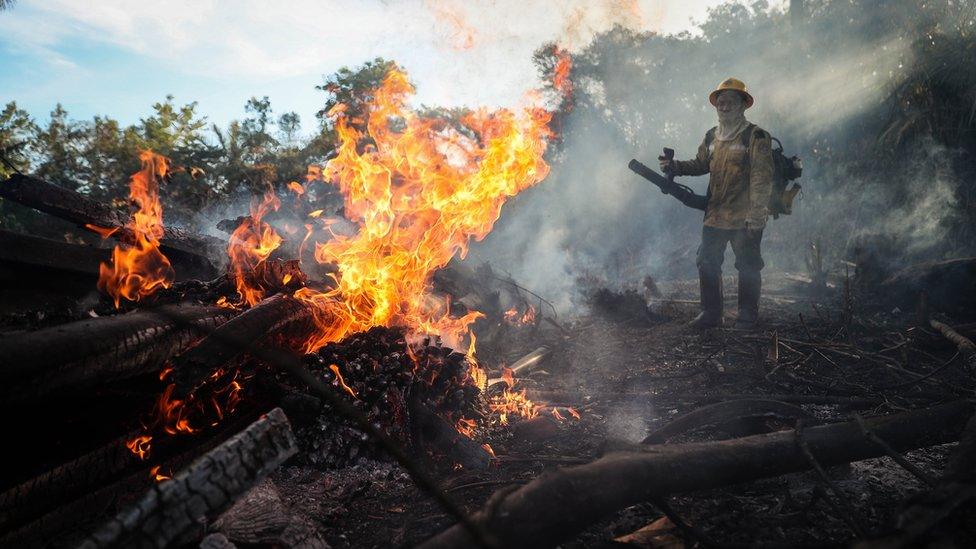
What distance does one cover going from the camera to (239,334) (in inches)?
128

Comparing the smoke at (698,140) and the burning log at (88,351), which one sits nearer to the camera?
the burning log at (88,351)

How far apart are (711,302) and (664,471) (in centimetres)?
498

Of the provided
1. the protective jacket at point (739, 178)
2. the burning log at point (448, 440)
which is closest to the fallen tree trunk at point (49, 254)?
the burning log at point (448, 440)

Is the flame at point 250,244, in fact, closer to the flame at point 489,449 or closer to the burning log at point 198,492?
the flame at point 489,449

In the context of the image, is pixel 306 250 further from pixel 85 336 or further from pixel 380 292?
pixel 85 336

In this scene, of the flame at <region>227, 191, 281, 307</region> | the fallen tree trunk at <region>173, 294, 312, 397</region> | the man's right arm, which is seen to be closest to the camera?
the fallen tree trunk at <region>173, 294, 312, 397</region>

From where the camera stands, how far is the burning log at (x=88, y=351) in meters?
2.16

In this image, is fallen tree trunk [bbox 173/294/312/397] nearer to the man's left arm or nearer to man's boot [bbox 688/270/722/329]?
man's boot [bbox 688/270/722/329]

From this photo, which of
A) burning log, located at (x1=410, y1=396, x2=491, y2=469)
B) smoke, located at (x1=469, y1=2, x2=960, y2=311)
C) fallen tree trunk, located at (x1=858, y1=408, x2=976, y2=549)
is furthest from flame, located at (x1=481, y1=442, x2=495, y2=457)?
smoke, located at (x1=469, y1=2, x2=960, y2=311)

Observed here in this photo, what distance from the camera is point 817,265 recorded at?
9.42 meters

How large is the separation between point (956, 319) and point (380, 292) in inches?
291

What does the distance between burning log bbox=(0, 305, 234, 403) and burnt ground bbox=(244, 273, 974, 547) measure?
1207 mm

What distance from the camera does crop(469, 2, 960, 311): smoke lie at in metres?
11.5

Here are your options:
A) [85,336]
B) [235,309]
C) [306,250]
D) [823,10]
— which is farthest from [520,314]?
[823,10]
